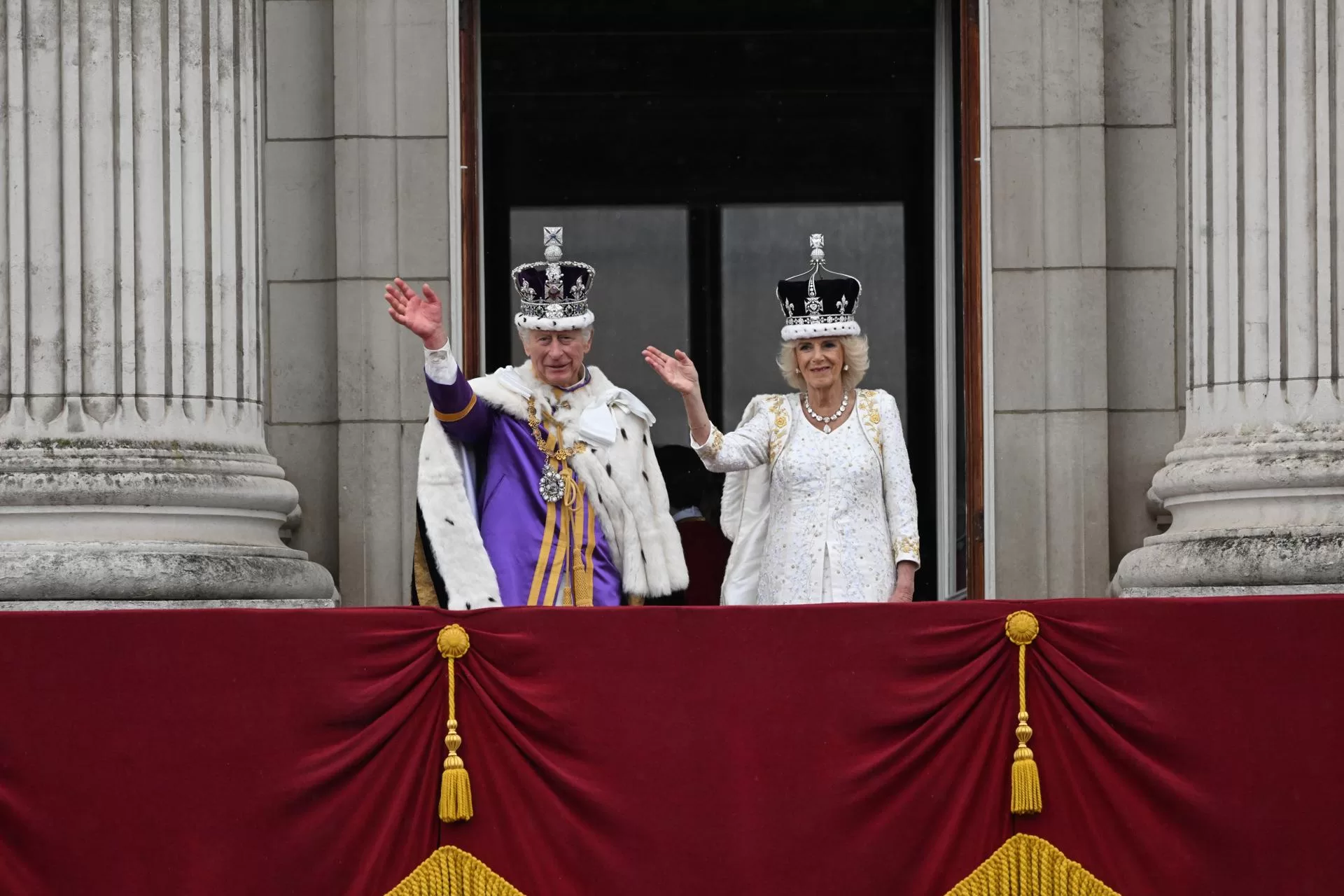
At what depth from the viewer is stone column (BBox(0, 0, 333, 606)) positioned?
7922mm

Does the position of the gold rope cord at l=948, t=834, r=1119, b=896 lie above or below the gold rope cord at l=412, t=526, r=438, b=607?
below

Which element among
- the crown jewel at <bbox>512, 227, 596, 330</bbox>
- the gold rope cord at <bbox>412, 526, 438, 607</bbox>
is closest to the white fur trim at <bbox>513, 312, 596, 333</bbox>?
the crown jewel at <bbox>512, 227, 596, 330</bbox>

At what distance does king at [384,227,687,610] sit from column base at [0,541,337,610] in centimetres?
69

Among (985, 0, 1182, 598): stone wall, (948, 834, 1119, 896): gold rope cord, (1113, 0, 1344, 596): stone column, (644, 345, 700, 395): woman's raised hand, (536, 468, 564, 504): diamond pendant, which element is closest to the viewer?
(948, 834, 1119, 896): gold rope cord

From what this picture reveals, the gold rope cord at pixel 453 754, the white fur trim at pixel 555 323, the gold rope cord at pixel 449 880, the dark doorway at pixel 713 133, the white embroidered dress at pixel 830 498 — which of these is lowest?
the gold rope cord at pixel 449 880

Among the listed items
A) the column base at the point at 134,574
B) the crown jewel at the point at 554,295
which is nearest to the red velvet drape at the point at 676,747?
the column base at the point at 134,574

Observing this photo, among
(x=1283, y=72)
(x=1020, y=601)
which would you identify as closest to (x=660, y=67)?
(x=1283, y=72)

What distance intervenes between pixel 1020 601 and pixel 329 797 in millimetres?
2293

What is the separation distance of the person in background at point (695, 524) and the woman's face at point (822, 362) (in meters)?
1.60

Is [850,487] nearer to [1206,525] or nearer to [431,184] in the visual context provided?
[1206,525]

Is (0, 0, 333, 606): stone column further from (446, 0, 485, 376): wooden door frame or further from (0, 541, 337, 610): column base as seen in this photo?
(446, 0, 485, 376): wooden door frame

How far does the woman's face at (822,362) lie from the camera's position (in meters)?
7.95

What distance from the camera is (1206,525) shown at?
842 centimetres

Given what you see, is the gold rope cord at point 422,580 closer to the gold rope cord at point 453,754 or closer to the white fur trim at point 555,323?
the white fur trim at point 555,323
